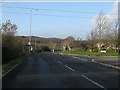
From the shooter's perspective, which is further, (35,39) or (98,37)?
(35,39)

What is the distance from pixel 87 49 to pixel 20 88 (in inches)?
4214

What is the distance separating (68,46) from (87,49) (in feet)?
122

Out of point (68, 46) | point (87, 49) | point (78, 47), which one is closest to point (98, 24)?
point (87, 49)

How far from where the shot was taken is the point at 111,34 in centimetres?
9488

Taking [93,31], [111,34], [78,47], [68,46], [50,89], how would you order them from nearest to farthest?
[50,89]
[111,34]
[93,31]
[78,47]
[68,46]

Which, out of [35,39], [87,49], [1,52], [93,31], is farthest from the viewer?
[35,39]

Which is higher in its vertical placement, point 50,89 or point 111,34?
point 111,34

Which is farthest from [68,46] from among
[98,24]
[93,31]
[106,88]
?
[106,88]

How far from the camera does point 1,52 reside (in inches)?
1414

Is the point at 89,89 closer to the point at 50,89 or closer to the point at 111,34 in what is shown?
the point at 50,89

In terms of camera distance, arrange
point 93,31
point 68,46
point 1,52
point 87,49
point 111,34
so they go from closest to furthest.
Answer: point 1,52
point 111,34
point 93,31
point 87,49
point 68,46

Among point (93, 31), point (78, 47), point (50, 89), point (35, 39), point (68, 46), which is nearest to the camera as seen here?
point (50, 89)

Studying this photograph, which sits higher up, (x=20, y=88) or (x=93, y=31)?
(x=93, y=31)

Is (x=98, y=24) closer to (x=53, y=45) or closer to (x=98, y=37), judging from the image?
(x=98, y=37)
